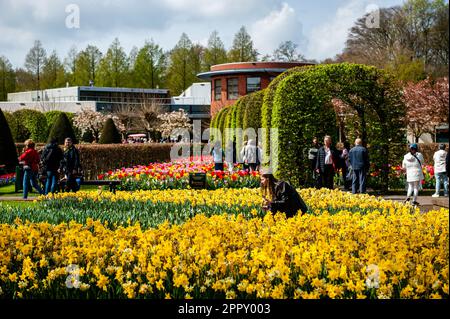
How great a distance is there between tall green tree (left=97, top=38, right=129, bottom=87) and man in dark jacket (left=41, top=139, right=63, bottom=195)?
49674 mm

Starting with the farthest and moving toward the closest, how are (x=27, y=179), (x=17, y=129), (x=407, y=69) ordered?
(x=17, y=129) → (x=407, y=69) → (x=27, y=179)

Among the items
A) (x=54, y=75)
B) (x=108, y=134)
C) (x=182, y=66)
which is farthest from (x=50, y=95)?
(x=108, y=134)

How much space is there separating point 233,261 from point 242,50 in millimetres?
65705

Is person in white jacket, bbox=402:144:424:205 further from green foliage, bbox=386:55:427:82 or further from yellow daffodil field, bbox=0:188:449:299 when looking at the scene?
green foliage, bbox=386:55:427:82

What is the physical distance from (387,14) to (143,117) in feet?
89.4

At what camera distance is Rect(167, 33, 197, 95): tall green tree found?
67.8 meters

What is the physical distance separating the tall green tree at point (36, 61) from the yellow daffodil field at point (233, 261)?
49.2 meters

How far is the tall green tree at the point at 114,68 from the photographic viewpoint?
210ft

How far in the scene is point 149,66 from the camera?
69188 mm

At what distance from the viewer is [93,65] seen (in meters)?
69.2

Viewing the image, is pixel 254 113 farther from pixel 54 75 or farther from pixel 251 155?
pixel 54 75

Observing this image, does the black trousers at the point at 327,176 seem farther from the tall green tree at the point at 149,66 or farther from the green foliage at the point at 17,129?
the tall green tree at the point at 149,66

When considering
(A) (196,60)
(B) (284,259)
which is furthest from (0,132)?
(A) (196,60)

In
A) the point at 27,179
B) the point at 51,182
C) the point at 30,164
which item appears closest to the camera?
the point at 51,182
